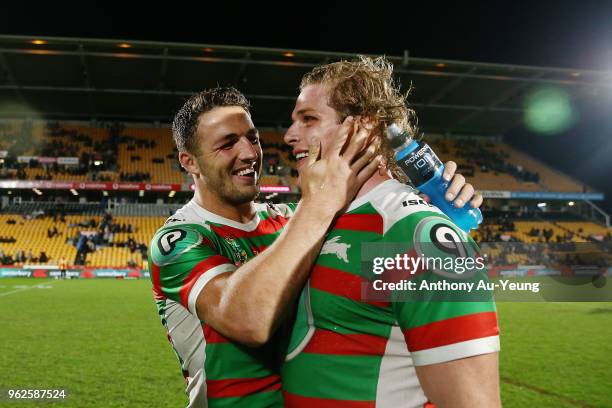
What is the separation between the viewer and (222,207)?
3.42 m

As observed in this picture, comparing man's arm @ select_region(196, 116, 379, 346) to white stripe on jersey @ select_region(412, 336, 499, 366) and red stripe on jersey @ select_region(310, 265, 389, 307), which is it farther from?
white stripe on jersey @ select_region(412, 336, 499, 366)

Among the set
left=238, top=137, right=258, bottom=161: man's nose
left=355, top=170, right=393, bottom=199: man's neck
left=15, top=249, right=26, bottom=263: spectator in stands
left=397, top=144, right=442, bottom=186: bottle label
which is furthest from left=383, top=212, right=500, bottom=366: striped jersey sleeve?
left=15, top=249, right=26, bottom=263: spectator in stands

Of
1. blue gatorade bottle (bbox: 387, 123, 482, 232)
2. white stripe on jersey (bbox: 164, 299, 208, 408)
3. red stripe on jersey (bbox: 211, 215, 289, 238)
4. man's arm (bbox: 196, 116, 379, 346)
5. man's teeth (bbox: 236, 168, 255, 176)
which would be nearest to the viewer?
man's arm (bbox: 196, 116, 379, 346)

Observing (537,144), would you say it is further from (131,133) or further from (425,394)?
(425,394)

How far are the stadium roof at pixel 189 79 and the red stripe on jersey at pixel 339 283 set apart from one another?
94.7 feet

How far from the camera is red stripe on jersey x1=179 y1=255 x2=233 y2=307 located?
236cm

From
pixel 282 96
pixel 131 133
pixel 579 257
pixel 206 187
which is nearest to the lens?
pixel 206 187

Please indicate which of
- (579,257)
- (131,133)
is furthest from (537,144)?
(131,133)

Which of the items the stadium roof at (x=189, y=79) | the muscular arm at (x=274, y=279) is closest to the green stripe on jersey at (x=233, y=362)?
the muscular arm at (x=274, y=279)

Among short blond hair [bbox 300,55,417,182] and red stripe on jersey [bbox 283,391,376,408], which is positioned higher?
short blond hair [bbox 300,55,417,182]

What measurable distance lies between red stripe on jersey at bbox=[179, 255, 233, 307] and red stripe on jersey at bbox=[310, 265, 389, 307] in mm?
648

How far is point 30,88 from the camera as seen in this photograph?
34094 millimetres

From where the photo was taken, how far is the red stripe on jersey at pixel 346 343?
5.72 ft

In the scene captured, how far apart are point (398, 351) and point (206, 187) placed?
206cm
